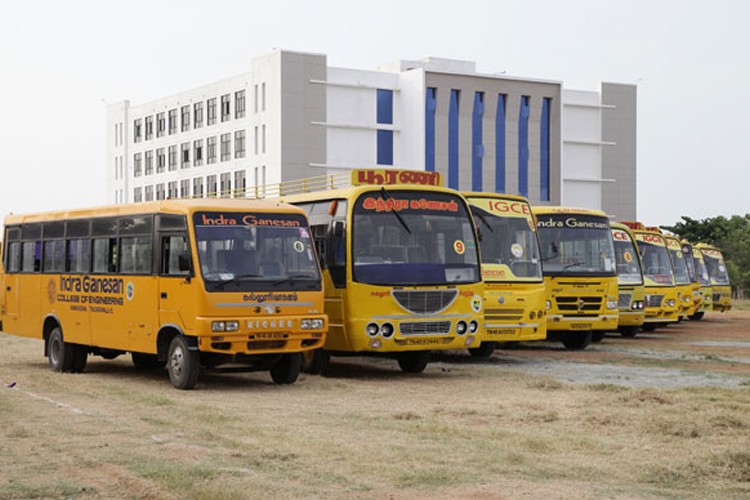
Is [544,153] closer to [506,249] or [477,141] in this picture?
[477,141]

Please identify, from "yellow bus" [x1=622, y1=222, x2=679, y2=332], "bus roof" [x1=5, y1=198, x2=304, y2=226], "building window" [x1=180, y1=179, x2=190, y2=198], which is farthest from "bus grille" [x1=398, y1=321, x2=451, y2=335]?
"building window" [x1=180, y1=179, x2=190, y2=198]

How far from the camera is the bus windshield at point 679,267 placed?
120 ft

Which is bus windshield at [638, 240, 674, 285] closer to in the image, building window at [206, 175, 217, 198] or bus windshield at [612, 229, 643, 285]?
bus windshield at [612, 229, 643, 285]

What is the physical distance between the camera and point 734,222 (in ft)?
295

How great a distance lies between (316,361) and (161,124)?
258 ft

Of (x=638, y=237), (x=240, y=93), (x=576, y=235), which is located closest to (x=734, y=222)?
(x=240, y=93)

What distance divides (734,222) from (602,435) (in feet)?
263

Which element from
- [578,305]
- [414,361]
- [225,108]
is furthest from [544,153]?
[414,361]

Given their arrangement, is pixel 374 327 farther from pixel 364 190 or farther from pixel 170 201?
pixel 170 201

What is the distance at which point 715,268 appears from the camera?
47969 millimetres

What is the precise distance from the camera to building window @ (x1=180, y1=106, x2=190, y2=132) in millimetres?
93500

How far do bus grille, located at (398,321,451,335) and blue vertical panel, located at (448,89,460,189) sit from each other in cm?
6799

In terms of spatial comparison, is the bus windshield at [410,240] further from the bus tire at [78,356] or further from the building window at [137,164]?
the building window at [137,164]

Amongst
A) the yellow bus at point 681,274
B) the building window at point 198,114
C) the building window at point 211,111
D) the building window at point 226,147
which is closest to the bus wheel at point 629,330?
the yellow bus at point 681,274
